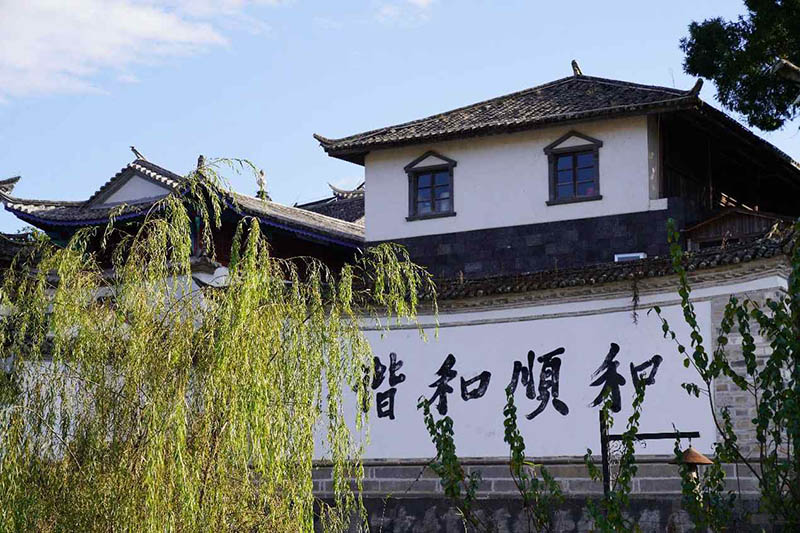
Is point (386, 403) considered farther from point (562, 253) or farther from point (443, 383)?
point (562, 253)

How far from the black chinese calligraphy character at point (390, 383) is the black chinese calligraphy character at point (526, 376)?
4.59ft

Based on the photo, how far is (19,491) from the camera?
7934 mm

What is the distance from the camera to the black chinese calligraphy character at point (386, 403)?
13.6m

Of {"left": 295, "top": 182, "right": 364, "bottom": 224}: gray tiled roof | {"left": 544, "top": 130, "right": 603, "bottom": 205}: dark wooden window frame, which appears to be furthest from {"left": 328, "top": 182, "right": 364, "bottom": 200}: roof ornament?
{"left": 544, "top": 130, "right": 603, "bottom": 205}: dark wooden window frame

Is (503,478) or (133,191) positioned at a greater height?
(133,191)

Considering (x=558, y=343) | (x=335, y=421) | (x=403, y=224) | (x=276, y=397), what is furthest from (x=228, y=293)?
(x=403, y=224)

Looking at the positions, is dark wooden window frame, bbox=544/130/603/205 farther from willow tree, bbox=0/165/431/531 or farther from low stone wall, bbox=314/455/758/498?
willow tree, bbox=0/165/431/531

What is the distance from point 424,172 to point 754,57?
5.16 m

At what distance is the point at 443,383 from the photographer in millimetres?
13375

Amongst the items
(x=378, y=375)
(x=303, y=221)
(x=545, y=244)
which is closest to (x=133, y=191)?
(x=303, y=221)

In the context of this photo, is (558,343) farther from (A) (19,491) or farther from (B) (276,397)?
(A) (19,491)

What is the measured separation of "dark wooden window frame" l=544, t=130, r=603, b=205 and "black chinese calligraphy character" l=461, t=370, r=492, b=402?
4683mm

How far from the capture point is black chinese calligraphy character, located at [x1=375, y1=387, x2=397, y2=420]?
1362 centimetres

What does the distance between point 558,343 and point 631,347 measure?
2.75 ft
